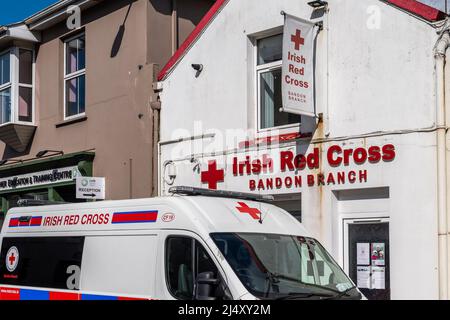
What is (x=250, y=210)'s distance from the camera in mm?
8820

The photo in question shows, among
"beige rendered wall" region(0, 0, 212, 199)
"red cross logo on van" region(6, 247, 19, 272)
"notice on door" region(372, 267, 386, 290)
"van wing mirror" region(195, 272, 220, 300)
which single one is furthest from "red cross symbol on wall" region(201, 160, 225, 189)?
"van wing mirror" region(195, 272, 220, 300)

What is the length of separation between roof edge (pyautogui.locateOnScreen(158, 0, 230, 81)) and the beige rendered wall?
43 cm

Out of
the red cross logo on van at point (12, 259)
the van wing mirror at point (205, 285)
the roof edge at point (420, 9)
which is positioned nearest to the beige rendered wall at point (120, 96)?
the red cross logo on van at point (12, 259)

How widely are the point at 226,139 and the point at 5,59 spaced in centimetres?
876

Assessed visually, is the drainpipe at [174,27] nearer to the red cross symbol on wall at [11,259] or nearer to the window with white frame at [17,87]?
the window with white frame at [17,87]

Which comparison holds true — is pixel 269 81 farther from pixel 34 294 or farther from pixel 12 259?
pixel 34 294

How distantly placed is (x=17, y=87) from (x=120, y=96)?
4112mm

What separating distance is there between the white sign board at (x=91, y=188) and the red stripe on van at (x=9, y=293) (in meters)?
5.84

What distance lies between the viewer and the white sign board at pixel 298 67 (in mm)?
12453

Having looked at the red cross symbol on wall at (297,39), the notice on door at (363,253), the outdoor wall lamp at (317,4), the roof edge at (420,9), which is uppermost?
the outdoor wall lamp at (317,4)

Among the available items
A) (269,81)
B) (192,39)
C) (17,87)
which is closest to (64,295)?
(269,81)

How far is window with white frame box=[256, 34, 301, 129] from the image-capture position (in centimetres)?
1398

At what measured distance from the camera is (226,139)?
1431 cm
